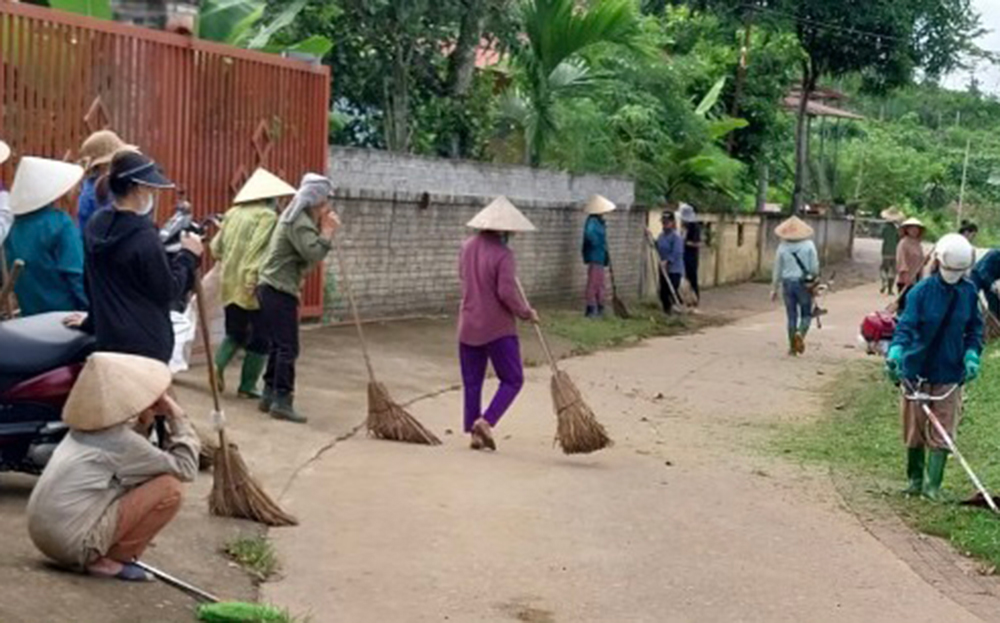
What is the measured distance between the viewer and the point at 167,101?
12273mm

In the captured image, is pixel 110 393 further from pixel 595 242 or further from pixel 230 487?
pixel 595 242

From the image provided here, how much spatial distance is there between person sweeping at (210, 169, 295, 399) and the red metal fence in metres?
1.14

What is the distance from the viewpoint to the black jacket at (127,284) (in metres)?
7.31

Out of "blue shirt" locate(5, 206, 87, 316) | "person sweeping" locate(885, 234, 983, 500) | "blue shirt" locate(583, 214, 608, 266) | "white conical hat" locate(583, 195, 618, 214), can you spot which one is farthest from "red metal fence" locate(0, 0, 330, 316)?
"white conical hat" locate(583, 195, 618, 214)

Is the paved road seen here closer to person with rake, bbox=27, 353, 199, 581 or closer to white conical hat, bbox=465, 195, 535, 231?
person with rake, bbox=27, 353, 199, 581

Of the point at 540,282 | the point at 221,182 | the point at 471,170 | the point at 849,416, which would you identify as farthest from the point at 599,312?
the point at 221,182

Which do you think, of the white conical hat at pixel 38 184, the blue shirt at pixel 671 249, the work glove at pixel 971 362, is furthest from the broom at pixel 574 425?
the blue shirt at pixel 671 249

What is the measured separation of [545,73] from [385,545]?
15.4m

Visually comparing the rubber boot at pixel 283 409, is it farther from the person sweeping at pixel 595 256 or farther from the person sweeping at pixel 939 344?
the person sweeping at pixel 595 256

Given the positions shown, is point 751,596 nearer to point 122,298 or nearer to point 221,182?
point 122,298

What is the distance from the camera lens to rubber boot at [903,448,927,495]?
10.2 metres

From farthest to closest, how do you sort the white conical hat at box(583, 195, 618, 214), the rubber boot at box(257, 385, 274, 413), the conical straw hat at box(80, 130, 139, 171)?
the white conical hat at box(583, 195, 618, 214), the rubber boot at box(257, 385, 274, 413), the conical straw hat at box(80, 130, 139, 171)

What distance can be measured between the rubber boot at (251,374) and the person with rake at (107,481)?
4732mm

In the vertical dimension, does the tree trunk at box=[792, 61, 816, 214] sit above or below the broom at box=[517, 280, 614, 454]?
above
